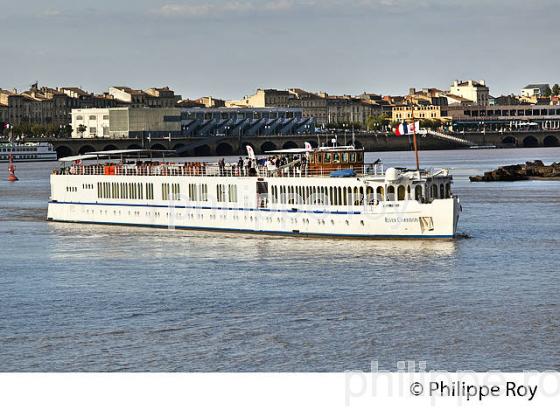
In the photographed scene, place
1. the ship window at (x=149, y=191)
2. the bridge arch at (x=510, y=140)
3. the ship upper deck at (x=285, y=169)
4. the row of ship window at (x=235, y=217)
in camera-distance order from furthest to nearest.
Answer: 1. the bridge arch at (x=510, y=140)
2. the ship window at (x=149, y=191)
3. the ship upper deck at (x=285, y=169)
4. the row of ship window at (x=235, y=217)

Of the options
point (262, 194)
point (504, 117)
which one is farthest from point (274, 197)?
point (504, 117)

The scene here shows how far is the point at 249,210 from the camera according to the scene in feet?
119

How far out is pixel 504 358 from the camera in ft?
64.0

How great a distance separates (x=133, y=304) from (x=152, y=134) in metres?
123

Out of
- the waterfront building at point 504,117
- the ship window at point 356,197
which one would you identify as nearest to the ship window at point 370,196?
the ship window at point 356,197

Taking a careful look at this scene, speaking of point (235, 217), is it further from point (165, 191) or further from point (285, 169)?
point (165, 191)

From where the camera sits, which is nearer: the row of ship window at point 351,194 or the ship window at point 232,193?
the row of ship window at point 351,194

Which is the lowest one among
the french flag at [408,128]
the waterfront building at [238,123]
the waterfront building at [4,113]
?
the french flag at [408,128]

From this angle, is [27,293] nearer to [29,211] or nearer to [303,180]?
[303,180]

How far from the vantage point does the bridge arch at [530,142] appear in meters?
159

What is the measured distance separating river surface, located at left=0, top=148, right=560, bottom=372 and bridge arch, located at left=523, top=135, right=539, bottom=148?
124 metres

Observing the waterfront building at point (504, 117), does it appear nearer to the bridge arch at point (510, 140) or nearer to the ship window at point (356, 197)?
the bridge arch at point (510, 140)

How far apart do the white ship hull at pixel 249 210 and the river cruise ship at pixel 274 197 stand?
0.02m

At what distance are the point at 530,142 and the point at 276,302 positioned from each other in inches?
5515
